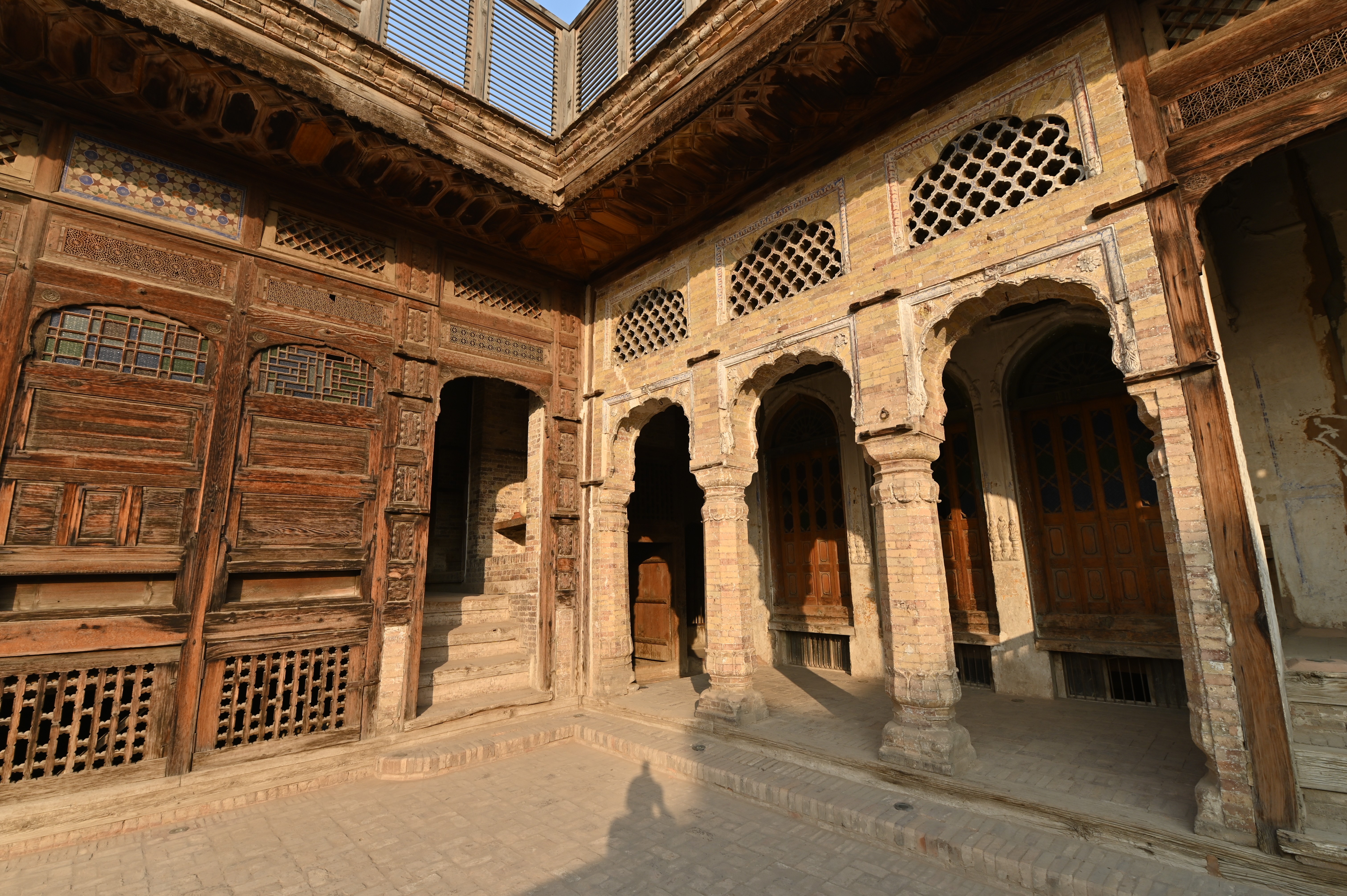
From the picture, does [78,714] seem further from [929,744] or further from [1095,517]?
[1095,517]

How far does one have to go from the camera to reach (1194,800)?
13.3 ft

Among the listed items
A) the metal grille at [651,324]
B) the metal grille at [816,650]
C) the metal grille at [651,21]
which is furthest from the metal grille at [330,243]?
the metal grille at [816,650]

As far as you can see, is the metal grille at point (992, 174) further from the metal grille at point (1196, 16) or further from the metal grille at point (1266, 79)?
the metal grille at point (1196, 16)

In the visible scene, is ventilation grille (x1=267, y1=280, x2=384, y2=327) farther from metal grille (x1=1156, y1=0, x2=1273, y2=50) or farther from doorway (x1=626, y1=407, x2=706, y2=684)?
metal grille (x1=1156, y1=0, x2=1273, y2=50)

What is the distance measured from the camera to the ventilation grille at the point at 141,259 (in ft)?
17.9

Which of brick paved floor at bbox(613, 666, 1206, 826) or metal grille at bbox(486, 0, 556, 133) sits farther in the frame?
metal grille at bbox(486, 0, 556, 133)

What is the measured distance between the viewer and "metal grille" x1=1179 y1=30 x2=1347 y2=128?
391cm

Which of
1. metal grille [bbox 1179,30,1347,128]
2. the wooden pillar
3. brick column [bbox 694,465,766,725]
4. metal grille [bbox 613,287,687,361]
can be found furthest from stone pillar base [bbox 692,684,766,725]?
metal grille [bbox 1179,30,1347,128]

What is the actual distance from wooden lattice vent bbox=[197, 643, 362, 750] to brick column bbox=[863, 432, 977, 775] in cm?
517

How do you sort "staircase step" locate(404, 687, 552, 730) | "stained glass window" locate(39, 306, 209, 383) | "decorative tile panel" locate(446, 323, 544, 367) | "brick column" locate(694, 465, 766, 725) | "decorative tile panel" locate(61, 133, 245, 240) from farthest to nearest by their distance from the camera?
"decorative tile panel" locate(446, 323, 544, 367), "staircase step" locate(404, 687, 552, 730), "brick column" locate(694, 465, 766, 725), "decorative tile panel" locate(61, 133, 245, 240), "stained glass window" locate(39, 306, 209, 383)

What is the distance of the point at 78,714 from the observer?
5000mm

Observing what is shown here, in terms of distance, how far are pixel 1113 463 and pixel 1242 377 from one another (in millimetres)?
1483

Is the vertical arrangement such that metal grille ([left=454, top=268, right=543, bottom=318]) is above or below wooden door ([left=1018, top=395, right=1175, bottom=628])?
above

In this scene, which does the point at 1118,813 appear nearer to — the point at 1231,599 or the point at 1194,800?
the point at 1194,800
